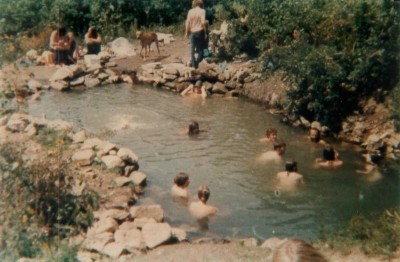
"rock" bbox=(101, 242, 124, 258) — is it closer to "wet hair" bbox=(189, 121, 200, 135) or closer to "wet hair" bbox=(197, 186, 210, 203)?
"wet hair" bbox=(197, 186, 210, 203)

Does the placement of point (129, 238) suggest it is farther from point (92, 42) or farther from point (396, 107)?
point (92, 42)

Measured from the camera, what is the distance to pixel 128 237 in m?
6.73

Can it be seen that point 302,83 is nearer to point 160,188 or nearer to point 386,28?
point 386,28

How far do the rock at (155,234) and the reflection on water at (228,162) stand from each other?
117 centimetres

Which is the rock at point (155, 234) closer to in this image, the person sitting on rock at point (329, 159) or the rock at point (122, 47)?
the person sitting on rock at point (329, 159)

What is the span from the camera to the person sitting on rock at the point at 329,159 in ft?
33.9

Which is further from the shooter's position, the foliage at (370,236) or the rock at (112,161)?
the rock at (112,161)

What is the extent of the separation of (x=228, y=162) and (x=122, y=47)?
390 inches

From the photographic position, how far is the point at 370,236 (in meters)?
6.37

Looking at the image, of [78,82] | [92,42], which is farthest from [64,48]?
[78,82]

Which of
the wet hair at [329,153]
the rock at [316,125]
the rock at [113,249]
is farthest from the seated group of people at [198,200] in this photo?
the rock at [316,125]

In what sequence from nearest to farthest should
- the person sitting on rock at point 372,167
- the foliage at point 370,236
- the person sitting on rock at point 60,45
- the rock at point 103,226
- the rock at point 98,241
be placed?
the foliage at point 370,236
the rock at point 98,241
the rock at point 103,226
the person sitting on rock at point 372,167
the person sitting on rock at point 60,45

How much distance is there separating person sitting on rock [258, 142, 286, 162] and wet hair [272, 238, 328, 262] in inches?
305

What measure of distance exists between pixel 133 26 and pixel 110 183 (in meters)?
14.0
